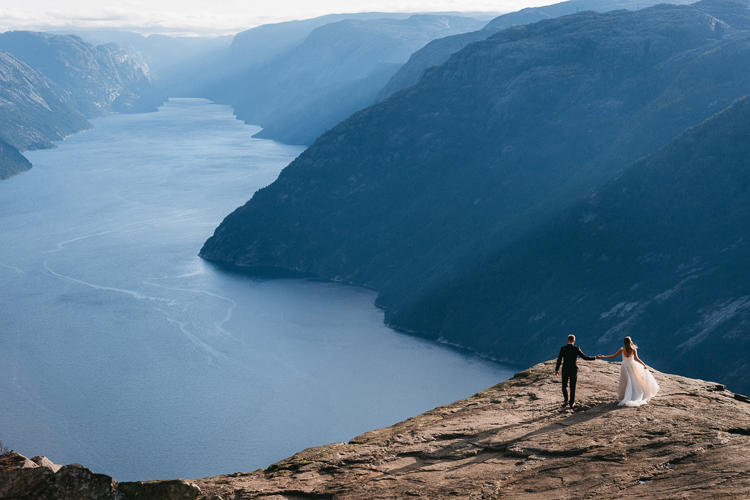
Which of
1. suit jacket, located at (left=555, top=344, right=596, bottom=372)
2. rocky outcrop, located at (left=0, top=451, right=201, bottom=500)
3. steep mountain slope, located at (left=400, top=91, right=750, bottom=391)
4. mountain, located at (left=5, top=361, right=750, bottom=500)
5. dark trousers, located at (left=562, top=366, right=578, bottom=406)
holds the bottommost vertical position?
rocky outcrop, located at (left=0, top=451, right=201, bottom=500)

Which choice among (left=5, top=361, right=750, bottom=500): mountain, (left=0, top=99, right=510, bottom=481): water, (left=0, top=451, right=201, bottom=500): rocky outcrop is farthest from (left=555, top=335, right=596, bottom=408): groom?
(left=0, top=99, right=510, bottom=481): water

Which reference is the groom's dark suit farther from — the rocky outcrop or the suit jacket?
the rocky outcrop

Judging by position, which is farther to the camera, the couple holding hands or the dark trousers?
the dark trousers

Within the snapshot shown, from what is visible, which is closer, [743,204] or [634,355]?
[634,355]

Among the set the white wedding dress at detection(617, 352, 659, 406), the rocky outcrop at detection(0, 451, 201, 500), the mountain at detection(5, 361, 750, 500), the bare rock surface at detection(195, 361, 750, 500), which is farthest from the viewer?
the white wedding dress at detection(617, 352, 659, 406)

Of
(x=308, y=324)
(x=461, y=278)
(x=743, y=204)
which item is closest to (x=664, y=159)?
(x=743, y=204)

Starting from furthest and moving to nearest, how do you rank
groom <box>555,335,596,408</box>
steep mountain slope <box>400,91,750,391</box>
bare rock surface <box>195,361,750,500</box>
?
steep mountain slope <box>400,91,750,391</box>
groom <box>555,335,596,408</box>
bare rock surface <box>195,361,750,500</box>

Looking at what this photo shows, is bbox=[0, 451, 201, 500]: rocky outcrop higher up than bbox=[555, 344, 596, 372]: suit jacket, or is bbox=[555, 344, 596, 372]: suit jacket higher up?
bbox=[555, 344, 596, 372]: suit jacket

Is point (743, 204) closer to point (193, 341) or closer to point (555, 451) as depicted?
point (193, 341)

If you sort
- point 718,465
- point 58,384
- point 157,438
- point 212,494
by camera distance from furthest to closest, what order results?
point 58,384 < point 157,438 < point 212,494 < point 718,465
